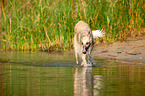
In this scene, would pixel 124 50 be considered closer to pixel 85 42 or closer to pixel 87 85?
pixel 85 42

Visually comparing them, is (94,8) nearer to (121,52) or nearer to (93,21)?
(93,21)

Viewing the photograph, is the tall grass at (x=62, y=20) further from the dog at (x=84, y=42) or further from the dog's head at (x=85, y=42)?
the dog's head at (x=85, y=42)

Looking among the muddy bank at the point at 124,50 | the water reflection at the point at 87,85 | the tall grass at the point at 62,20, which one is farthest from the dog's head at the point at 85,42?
the tall grass at the point at 62,20

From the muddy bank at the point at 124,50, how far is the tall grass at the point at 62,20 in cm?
65

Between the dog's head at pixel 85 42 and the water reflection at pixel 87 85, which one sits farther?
the dog's head at pixel 85 42

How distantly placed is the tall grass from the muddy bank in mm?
652

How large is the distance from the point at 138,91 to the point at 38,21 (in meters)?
10.2

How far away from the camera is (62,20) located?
579 inches

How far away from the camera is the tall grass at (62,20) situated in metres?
14.3

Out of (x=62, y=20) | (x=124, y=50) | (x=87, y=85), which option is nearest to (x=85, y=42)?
(x=124, y=50)

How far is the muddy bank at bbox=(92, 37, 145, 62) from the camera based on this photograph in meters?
11.5

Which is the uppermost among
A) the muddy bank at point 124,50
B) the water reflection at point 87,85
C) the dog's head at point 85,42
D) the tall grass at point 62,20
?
the tall grass at point 62,20

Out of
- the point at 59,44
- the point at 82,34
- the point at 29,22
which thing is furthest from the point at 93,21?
the point at 82,34

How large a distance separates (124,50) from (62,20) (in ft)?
11.3
